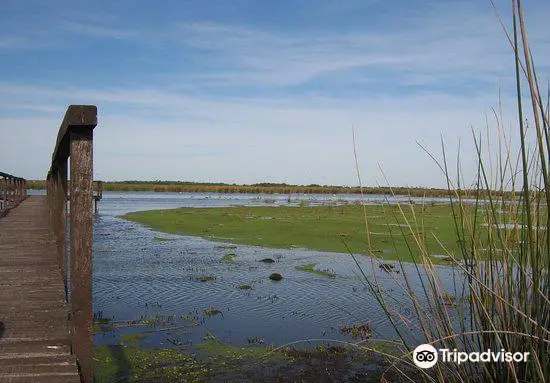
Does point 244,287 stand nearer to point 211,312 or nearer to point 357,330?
point 211,312

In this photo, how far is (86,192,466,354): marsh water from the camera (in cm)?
A: 781

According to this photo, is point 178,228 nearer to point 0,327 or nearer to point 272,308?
point 272,308

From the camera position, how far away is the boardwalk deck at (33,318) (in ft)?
11.1

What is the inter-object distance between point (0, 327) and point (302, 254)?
11639 millimetres

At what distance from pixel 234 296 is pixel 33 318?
5742 mm

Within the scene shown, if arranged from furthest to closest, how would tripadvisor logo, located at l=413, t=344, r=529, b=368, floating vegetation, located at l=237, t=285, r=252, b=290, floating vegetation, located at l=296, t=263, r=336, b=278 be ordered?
1. floating vegetation, located at l=296, t=263, r=336, b=278
2. floating vegetation, located at l=237, t=285, r=252, b=290
3. tripadvisor logo, located at l=413, t=344, r=529, b=368

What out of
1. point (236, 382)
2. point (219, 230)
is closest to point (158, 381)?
point (236, 382)

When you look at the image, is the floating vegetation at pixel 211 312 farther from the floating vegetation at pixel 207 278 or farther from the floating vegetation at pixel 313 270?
the floating vegetation at pixel 313 270

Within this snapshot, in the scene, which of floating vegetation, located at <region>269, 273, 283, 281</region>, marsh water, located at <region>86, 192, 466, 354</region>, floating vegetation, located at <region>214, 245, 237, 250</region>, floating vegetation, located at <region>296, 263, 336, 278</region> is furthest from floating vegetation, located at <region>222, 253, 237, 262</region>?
floating vegetation, located at <region>269, 273, 283, 281</region>

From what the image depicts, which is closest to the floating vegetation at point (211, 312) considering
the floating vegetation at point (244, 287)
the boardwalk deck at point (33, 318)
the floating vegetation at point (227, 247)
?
the floating vegetation at point (244, 287)

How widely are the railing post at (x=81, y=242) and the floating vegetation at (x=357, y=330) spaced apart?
491 cm

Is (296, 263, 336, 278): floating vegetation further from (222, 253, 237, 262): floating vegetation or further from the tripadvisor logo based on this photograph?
the tripadvisor logo

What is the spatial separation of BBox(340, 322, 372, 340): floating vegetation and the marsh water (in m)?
0.10

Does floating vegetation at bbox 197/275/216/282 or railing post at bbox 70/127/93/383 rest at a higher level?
railing post at bbox 70/127/93/383
